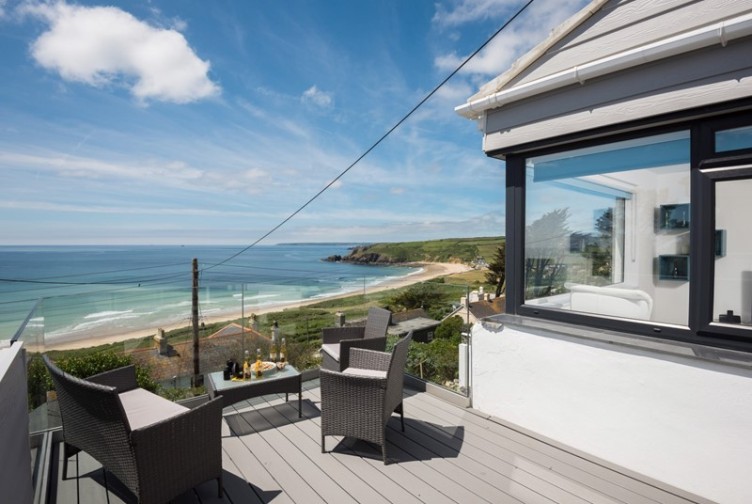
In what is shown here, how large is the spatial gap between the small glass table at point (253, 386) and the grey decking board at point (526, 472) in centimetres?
141

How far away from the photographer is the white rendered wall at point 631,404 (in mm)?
2160

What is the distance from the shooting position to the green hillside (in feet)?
110

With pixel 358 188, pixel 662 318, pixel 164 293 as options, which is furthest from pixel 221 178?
pixel 662 318

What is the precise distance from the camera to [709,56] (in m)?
2.18

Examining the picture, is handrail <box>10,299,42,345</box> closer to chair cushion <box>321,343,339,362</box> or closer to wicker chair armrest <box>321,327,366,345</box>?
chair cushion <box>321,343,339,362</box>

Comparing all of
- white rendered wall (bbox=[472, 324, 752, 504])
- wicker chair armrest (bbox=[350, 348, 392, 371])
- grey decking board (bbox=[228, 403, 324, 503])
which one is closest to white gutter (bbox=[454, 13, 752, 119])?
white rendered wall (bbox=[472, 324, 752, 504])

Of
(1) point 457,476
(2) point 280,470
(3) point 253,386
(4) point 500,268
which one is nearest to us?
(1) point 457,476

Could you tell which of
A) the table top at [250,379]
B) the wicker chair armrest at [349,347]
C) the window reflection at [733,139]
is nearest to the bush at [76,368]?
the table top at [250,379]

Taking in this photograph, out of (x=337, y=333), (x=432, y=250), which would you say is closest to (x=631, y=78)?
(x=337, y=333)

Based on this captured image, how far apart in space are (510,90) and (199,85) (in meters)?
14.1

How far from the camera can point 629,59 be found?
2404 millimetres

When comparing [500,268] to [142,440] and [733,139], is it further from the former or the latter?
[142,440]

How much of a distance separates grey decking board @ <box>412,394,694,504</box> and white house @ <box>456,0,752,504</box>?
0.31 feet

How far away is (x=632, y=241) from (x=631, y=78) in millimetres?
1054
